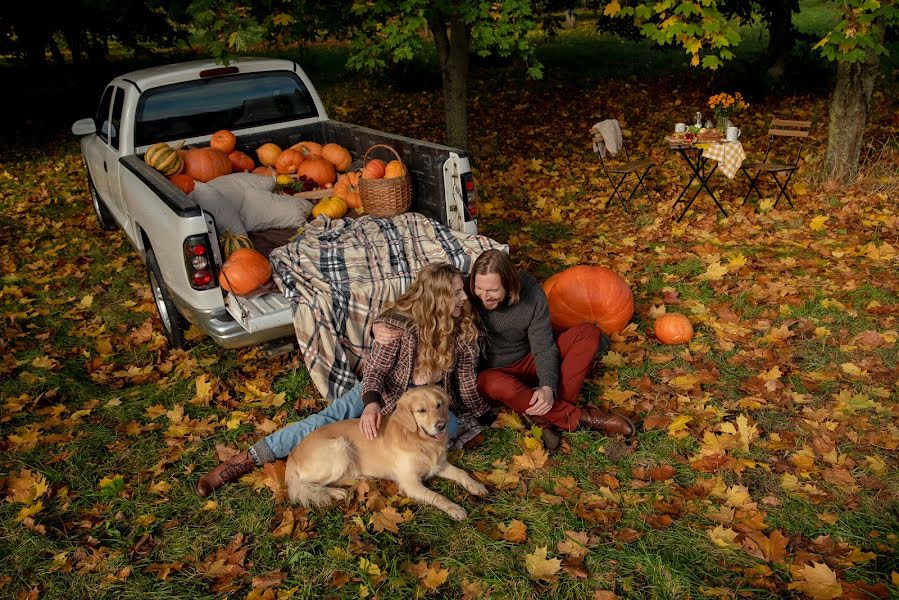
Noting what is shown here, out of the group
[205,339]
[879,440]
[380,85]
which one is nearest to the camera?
[879,440]

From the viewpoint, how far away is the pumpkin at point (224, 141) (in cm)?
609

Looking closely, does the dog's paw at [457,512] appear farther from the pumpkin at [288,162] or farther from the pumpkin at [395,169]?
the pumpkin at [288,162]

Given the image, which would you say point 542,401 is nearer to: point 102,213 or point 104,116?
point 104,116

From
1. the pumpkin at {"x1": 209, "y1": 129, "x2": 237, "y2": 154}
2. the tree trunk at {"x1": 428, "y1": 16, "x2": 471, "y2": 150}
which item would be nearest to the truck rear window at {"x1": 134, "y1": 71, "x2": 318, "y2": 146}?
the pumpkin at {"x1": 209, "y1": 129, "x2": 237, "y2": 154}

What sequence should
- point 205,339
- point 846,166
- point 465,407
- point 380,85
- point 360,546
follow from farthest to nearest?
1. point 380,85
2. point 846,166
3. point 205,339
4. point 465,407
5. point 360,546

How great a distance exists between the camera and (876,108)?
11328 mm

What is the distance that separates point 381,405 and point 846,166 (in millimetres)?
6775

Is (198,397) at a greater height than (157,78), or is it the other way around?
(157,78)

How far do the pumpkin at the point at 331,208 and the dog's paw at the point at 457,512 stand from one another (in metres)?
2.88

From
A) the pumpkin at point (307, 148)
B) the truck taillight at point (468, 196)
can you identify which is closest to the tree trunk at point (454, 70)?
the pumpkin at point (307, 148)

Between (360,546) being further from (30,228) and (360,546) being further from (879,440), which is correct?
(30,228)

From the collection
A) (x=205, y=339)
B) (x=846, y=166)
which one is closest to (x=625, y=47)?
(x=846, y=166)

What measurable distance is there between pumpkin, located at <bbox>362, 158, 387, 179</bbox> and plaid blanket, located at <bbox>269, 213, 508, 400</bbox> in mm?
474

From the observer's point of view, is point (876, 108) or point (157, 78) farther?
point (876, 108)
